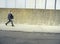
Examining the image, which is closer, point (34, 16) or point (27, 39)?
point (27, 39)

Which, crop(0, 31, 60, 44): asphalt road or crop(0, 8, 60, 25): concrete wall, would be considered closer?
crop(0, 31, 60, 44): asphalt road

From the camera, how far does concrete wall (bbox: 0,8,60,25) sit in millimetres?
24859

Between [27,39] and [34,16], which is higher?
[34,16]

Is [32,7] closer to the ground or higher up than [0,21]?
higher up

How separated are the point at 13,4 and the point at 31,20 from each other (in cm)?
325

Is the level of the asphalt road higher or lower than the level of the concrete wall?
lower

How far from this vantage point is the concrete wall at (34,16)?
24.9 metres

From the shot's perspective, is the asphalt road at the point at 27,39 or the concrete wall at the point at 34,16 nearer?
the asphalt road at the point at 27,39

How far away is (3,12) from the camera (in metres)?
25.3

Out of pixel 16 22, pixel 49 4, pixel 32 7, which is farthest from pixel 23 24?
pixel 49 4

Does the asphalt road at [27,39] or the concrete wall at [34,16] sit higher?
the concrete wall at [34,16]

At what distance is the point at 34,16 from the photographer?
25.0 meters

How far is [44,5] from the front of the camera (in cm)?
2570

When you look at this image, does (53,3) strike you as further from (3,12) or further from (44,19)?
(3,12)
